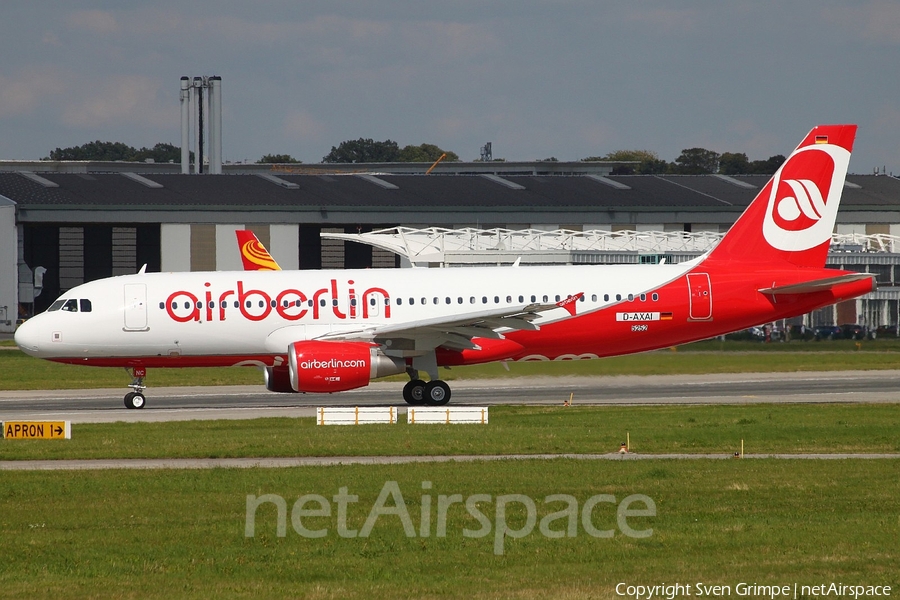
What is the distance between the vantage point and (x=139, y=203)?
8212cm

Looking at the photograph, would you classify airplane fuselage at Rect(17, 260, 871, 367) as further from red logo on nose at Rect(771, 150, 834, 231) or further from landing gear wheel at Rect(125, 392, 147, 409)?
red logo on nose at Rect(771, 150, 834, 231)

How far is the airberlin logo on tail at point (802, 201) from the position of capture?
113ft

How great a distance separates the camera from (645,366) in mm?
38438

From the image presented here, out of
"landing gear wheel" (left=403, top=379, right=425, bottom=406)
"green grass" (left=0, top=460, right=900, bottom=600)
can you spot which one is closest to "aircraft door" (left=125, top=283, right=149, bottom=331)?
"landing gear wheel" (left=403, top=379, right=425, bottom=406)

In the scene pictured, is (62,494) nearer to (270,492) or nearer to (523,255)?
(270,492)

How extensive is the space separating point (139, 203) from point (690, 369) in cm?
5304

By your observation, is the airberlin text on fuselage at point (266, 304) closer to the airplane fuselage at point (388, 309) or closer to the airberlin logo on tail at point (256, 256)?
the airplane fuselage at point (388, 309)

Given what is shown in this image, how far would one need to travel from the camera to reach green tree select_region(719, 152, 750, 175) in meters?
178

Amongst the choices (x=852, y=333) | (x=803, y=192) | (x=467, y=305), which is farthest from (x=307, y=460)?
(x=852, y=333)

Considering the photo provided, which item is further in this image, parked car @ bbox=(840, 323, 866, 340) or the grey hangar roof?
the grey hangar roof

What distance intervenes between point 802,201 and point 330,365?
580 inches

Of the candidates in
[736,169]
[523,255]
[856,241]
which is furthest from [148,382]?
[736,169]

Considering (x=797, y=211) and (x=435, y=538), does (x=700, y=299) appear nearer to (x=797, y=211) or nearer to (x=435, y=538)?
(x=797, y=211)

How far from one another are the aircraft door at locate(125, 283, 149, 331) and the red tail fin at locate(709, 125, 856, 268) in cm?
1626
